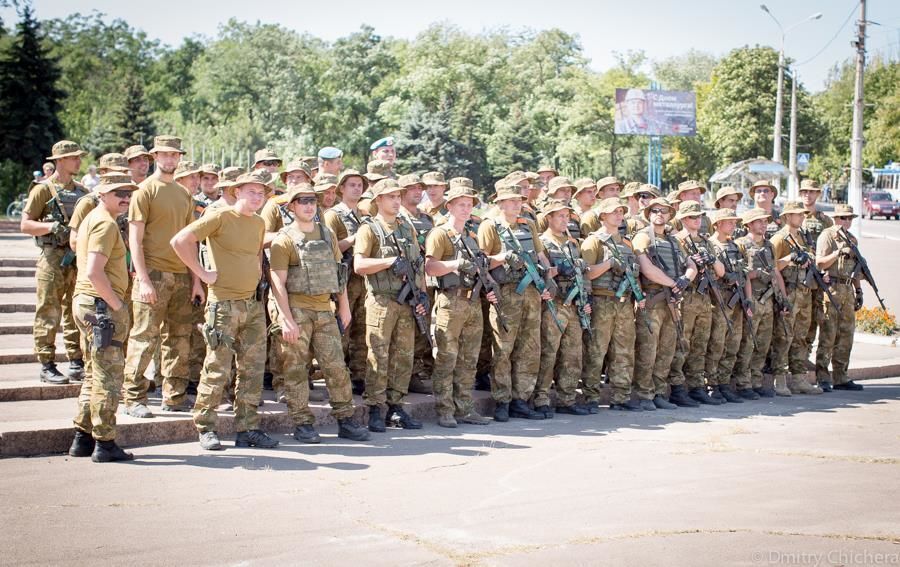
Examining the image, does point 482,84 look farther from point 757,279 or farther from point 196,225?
point 196,225

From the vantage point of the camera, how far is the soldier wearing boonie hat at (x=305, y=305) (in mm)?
7777

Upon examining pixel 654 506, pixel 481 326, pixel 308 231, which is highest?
pixel 308 231

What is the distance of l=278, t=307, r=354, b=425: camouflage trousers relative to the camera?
25.6 feet

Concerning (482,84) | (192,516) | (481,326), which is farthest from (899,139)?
(192,516)

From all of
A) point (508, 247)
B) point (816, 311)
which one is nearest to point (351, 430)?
point (508, 247)

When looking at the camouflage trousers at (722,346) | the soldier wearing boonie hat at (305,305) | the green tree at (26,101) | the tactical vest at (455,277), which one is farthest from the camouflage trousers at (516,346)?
the green tree at (26,101)

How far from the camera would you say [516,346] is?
9.59 metres

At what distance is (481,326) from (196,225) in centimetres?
304

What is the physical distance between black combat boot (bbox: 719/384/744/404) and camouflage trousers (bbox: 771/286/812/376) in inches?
35.4

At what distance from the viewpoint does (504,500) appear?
6445mm

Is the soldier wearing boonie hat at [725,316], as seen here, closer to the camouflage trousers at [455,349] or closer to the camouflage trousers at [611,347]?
the camouflage trousers at [611,347]

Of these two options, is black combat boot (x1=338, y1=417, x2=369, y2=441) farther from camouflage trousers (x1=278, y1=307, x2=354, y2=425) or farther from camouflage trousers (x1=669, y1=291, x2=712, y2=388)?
camouflage trousers (x1=669, y1=291, x2=712, y2=388)

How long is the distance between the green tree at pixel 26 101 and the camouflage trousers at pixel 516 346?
33.7 metres

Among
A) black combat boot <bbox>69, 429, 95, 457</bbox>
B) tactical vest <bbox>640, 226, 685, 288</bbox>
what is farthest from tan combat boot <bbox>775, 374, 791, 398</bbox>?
black combat boot <bbox>69, 429, 95, 457</bbox>
